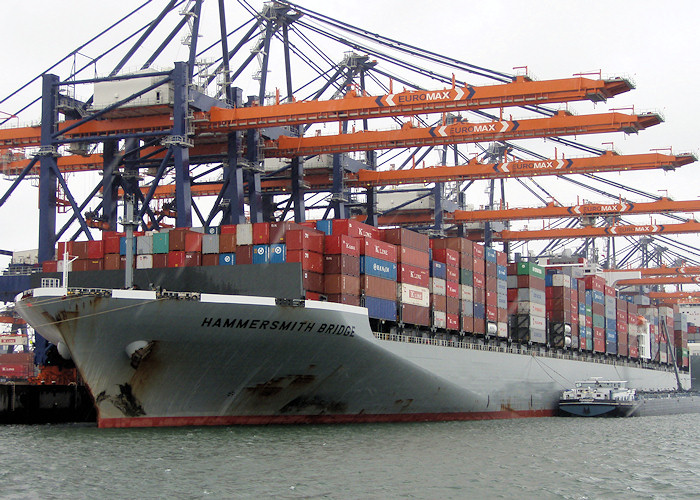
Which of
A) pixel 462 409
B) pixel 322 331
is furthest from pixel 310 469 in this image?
pixel 462 409

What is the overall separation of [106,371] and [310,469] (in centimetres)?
993

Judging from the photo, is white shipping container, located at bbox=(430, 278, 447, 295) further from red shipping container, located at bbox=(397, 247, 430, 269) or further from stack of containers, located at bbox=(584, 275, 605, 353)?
stack of containers, located at bbox=(584, 275, 605, 353)

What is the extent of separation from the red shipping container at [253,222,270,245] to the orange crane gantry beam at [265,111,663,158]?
42.6ft

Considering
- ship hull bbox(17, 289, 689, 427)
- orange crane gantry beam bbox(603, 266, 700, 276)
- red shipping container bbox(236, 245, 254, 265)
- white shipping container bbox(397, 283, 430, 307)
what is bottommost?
ship hull bbox(17, 289, 689, 427)

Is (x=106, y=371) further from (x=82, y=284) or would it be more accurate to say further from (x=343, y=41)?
(x=343, y=41)

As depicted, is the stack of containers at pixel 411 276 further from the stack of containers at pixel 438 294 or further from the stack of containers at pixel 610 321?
the stack of containers at pixel 610 321

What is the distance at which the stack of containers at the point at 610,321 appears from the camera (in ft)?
202

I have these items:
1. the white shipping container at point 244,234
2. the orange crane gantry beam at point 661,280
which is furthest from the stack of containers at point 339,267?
the orange crane gantry beam at point 661,280

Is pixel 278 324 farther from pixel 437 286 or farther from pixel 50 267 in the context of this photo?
pixel 50 267

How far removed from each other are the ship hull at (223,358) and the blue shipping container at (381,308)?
83 centimetres

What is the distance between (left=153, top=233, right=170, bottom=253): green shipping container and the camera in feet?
115

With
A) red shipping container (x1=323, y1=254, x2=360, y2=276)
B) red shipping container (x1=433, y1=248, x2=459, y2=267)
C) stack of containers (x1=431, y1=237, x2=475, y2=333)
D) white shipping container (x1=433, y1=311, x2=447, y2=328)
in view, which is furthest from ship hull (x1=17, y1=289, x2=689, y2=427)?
stack of containers (x1=431, y1=237, x2=475, y2=333)

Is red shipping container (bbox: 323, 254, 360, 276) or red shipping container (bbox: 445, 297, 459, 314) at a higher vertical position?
red shipping container (bbox: 323, 254, 360, 276)

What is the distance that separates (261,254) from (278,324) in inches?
137
